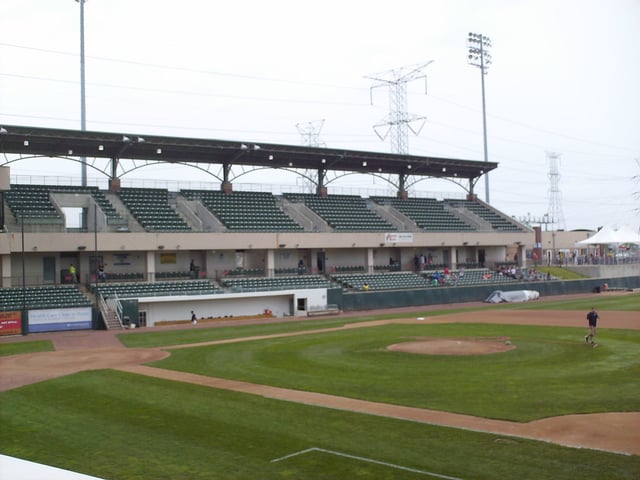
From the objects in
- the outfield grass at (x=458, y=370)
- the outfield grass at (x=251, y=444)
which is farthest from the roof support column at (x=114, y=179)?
the outfield grass at (x=251, y=444)

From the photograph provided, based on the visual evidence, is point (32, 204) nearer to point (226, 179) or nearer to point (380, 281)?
point (226, 179)

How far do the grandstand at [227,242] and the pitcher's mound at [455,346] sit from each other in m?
19.6

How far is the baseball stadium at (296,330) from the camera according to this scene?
14.0 metres

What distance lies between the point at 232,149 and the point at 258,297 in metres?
14.3

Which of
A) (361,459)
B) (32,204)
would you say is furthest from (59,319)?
(361,459)

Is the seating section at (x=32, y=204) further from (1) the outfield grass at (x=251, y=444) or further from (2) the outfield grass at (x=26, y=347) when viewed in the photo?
(1) the outfield grass at (x=251, y=444)

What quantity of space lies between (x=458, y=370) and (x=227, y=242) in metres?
32.0

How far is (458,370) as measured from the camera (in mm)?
23344

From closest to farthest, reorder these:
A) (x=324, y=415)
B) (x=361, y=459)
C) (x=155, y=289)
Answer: (x=361, y=459) → (x=324, y=415) → (x=155, y=289)

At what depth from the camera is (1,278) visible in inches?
1742

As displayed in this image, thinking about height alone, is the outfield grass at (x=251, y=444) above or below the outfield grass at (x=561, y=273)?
below

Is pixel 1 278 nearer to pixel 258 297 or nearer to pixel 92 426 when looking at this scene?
pixel 258 297

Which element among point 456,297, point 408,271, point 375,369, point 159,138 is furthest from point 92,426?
point 408,271

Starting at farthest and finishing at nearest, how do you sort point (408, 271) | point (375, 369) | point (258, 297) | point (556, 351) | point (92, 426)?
1. point (408, 271)
2. point (258, 297)
3. point (556, 351)
4. point (375, 369)
5. point (92, 426)
